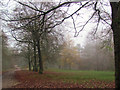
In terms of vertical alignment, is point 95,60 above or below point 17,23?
below

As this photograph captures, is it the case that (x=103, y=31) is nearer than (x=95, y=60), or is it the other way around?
(x=103, y=31)

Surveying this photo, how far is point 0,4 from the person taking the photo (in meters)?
3.24

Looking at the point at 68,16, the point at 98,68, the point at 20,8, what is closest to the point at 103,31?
the point at 68,16

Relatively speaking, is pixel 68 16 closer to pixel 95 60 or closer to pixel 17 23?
pixel 17 23

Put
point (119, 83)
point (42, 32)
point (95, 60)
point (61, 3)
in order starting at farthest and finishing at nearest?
point (95, 60), point (42, 32), point (61, 3), point (119, 83)

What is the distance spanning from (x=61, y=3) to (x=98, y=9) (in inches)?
57.9

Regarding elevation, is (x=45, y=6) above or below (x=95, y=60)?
above

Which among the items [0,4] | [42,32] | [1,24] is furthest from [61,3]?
[1,24]

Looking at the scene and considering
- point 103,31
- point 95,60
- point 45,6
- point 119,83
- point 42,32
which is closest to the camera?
point 119,83

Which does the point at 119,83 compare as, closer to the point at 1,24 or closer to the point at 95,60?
the point at 1,24

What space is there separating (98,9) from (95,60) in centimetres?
1288

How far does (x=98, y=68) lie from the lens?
16.3 m

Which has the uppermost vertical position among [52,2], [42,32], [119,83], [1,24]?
[52,2]

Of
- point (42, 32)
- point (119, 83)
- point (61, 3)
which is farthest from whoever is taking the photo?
point (42, 32)
